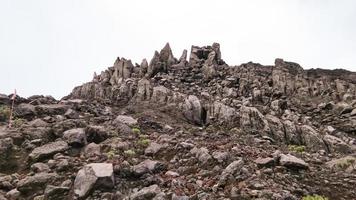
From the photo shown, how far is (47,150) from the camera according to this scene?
1031 inches

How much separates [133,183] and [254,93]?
23.4m

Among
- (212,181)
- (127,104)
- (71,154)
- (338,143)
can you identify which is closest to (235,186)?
(212,181)

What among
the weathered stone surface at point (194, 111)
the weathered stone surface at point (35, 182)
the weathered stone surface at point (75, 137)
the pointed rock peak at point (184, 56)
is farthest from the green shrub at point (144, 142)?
the pointed rock peak at point (184, 56)

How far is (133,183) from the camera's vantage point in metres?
22.5

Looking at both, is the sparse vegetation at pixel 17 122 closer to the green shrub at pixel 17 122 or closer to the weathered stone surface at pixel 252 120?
the green shrub at pixel 17 122

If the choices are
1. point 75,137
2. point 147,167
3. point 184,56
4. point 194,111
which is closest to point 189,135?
point 194,111

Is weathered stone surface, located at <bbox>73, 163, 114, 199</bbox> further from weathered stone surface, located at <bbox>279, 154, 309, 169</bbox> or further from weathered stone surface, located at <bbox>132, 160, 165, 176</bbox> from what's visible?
weathered stone surface, located at <bbox>279, 154, 309, 169</bbox>

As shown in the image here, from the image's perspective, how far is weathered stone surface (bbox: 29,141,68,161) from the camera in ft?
84.2

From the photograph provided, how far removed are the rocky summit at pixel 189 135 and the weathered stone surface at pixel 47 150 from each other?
0.06 m

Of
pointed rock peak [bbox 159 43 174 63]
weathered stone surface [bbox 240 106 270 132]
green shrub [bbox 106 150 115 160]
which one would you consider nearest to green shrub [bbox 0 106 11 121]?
green shrub [bbox 106 150 115 160]

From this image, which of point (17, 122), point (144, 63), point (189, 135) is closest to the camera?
point (17, 122)

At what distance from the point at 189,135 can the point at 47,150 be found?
9.93 meters

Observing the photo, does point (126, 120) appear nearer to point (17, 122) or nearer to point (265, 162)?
point (17, 122)

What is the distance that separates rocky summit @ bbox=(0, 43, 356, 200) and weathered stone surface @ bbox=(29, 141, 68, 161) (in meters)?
0.06
